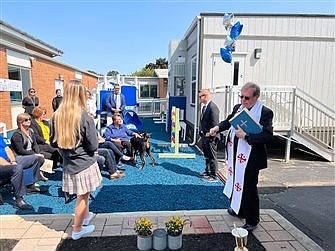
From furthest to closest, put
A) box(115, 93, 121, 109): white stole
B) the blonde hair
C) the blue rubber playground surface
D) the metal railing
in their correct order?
the metal railing, box(115, 93, 121, 109): white stole, the blue rubber playground surface, the blonde hair

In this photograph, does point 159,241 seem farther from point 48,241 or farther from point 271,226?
point 271,226

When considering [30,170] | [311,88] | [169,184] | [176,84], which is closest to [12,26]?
[176,84]

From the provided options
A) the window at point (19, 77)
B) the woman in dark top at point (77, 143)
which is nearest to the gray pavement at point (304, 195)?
the woman in dark top at point (77, 143)

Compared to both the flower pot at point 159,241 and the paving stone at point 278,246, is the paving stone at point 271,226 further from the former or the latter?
the flower pot at point 159,241

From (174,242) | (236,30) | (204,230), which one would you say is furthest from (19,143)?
(236,30)

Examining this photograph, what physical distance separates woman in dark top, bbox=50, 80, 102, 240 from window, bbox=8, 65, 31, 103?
26.4 feet

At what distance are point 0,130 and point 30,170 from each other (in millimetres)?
2101

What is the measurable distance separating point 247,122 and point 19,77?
982 centimetres

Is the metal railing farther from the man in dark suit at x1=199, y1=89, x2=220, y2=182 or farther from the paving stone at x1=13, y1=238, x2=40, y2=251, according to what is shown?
the paving stone at x1=13, y1=238, x2=40, y2=251

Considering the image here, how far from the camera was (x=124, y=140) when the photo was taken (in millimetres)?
5547

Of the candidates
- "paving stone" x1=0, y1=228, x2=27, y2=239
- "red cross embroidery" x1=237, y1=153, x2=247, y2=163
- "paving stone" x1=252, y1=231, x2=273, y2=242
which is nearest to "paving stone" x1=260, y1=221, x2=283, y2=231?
"paving stone" x1=252, y1=231, x2=273, y2=242

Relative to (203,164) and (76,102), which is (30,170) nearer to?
(76,102)

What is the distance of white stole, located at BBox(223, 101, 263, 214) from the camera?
110 inches

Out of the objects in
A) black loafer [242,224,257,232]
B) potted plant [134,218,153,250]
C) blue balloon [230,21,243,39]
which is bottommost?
black loafer [242,224,257,232]
